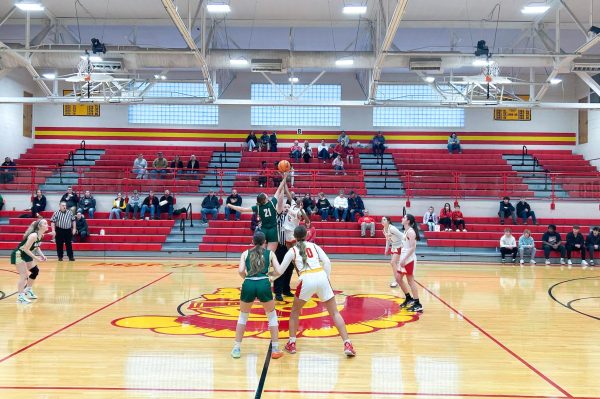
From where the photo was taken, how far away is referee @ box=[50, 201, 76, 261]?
17125 mm

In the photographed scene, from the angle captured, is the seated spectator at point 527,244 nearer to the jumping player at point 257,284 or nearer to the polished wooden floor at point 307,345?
the polished wooden floor at point 307,345

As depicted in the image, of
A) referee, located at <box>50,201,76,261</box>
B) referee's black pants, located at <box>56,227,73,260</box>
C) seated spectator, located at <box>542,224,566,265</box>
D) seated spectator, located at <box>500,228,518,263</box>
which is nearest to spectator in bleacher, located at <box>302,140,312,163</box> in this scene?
seated spectator, located at <box>500,228,518,263</box>

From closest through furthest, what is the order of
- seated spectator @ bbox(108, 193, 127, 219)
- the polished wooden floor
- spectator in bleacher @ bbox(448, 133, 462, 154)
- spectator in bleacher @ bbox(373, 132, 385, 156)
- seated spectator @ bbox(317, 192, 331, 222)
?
the polished wooden floor
seated spectator @ bbox(317, 192, 331, 222)
seated spectator @ bbox(108, 193, 127, 219)
spectator in bleacher @ bbox(373, 132, 385, 156)
spectator in bleacher @ bbox(448, 133, 462, 154)

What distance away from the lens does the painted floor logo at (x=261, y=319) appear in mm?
7684

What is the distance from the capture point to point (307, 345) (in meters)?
6.93

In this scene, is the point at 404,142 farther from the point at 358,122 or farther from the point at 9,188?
the point at 9,188

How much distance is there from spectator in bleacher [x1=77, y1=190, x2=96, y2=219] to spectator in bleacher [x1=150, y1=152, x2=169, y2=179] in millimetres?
2575

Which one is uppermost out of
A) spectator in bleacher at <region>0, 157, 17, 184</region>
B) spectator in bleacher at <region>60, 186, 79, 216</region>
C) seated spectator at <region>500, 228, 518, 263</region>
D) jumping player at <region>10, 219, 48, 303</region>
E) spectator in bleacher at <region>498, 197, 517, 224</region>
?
spectator in bleacher at <region>0, 157, 17, 184</region>

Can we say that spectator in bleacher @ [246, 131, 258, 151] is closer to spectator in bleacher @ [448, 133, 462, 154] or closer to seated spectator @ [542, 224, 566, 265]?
spectator in bleacher @ [448, 133, 462, 154]

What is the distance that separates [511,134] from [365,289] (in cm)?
2126

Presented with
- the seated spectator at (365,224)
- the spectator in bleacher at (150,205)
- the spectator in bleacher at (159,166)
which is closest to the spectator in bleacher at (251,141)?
the spectator in bleacher at (159,166)

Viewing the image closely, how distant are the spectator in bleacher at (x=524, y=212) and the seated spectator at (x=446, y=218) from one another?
2827 mm

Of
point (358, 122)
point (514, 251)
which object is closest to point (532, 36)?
point (514, 251)

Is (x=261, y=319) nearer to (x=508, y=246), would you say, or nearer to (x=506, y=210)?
(x=508, y=246)
